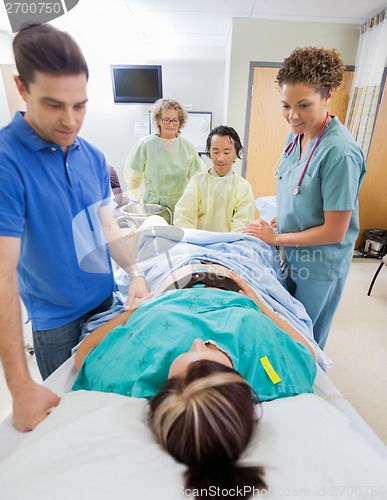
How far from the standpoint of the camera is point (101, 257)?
97 cm

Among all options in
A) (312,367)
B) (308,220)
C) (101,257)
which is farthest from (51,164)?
(308,220)

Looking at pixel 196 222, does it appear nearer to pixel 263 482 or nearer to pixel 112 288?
pixel 112 288

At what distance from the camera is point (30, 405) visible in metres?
0.64

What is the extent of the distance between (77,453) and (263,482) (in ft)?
1.09

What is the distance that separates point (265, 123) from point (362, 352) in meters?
2.54

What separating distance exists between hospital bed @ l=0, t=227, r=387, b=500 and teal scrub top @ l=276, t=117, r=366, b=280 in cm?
70

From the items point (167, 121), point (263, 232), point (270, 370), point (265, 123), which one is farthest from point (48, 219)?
point (265, 123)

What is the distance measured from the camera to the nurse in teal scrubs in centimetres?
110

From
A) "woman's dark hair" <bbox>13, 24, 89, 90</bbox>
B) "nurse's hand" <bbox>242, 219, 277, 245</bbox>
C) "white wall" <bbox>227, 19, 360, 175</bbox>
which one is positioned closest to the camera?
"woman's dark hair" <bbox>13, 24, 89, 90</bbox>

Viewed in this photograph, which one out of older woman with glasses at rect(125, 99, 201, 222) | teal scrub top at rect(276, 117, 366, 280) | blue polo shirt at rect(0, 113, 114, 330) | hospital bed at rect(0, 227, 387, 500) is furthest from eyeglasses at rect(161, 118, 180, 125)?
hospital bed at rect(0, 227, 387, 500)

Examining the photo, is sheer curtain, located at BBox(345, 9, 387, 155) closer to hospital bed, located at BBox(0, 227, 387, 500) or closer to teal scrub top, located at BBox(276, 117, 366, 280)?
teal scrub top, located at BBox(276, 117, 366, 280)

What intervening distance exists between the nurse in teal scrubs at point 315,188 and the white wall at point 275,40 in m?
2.13

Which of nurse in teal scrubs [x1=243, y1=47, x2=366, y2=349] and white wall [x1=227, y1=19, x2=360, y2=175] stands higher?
white wall [x1=227, y1=19, x2=360, y2=175]

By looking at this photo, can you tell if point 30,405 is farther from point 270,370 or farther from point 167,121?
point 167,121
